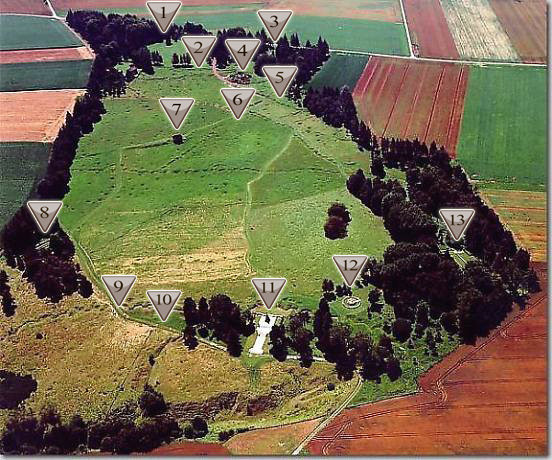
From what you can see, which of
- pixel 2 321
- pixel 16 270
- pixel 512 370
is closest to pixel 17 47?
pixel 16 270

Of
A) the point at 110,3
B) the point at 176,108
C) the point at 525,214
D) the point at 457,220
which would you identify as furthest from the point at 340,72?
the point at 110,3

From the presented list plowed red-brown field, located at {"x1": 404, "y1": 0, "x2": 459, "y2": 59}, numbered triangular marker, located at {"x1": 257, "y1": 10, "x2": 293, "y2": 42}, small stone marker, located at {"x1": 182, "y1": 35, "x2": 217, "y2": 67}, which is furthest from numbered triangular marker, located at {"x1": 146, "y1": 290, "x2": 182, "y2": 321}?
A: plowed red-brown field, located at {"x1": 404, "y1": 0, "x2": 459, "y2": 59}

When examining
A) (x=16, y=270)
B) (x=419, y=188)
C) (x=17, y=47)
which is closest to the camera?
(x=16, y=270)

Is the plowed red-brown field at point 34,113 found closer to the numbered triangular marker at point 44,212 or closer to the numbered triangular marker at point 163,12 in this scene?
the numbered triangular marker at point 44,212

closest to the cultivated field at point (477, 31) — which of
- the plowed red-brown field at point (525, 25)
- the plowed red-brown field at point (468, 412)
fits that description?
the plowed red-brown field at point (525, 25)

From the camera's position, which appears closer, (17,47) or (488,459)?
(488,459)

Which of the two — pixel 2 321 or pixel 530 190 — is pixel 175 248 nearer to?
pixel 2 321

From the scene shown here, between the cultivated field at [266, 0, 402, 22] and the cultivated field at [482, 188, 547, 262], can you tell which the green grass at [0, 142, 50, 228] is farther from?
the cultivated field at [266, 0, 402, 22]
